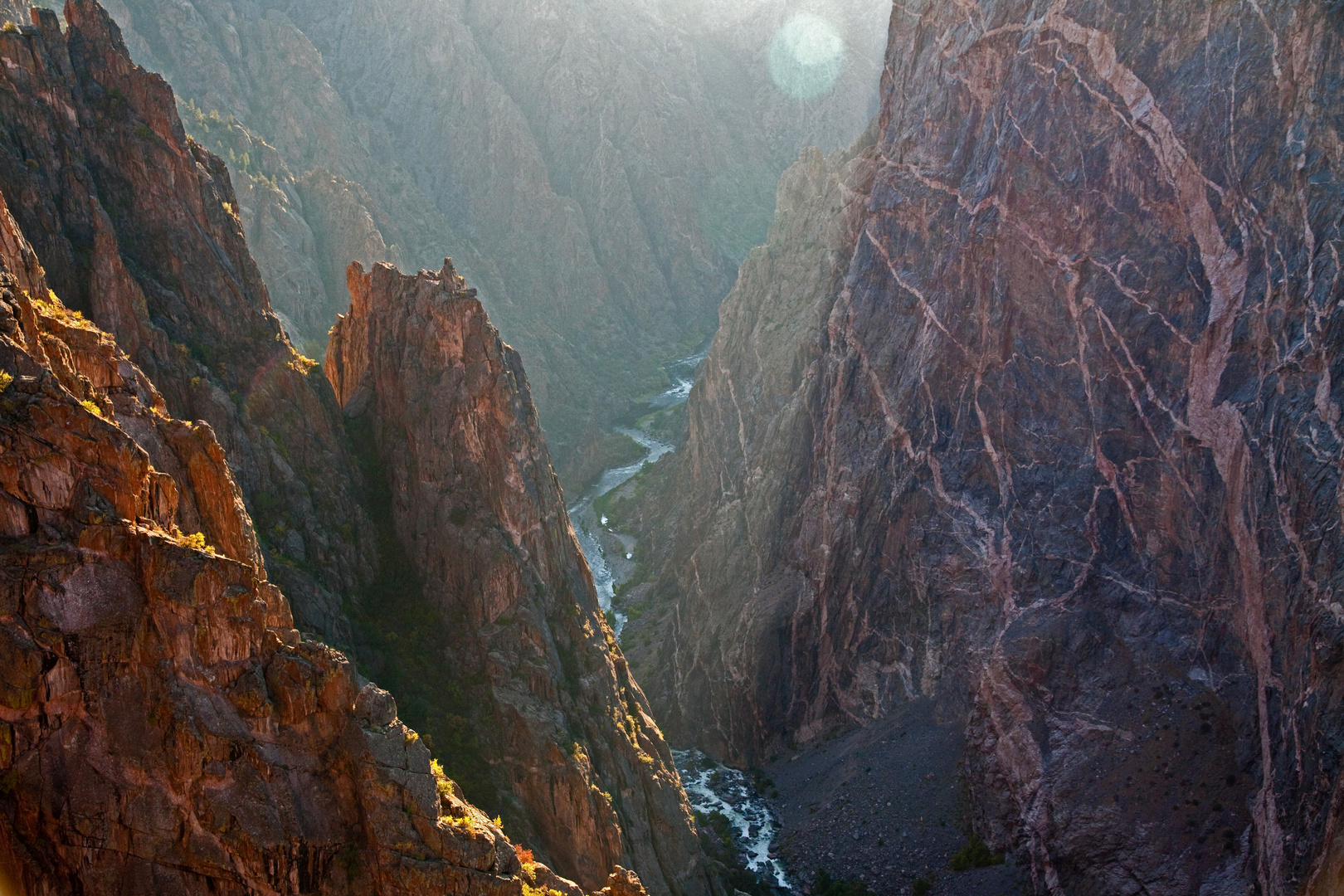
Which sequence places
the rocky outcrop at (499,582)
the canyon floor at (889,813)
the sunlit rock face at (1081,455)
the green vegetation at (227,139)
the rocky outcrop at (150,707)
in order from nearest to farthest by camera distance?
the rocky outcrop at (150,707) < the rocky outcrop at (499,582) < the sunlit rock face at (1081,455) < the canyon floor at (889,813) < the green vegetation at (227,139)

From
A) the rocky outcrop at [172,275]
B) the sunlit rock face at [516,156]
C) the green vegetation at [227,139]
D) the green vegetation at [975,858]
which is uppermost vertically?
the sunlit rock face at [516,156]

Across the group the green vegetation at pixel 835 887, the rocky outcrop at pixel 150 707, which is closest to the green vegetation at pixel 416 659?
the rocky outcrop at pixel 150 707

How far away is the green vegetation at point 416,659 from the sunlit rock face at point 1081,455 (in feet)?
100

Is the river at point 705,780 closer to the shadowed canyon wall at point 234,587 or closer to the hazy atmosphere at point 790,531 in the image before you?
the hazy atmosphere at point 790,531

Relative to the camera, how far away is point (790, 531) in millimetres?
78250

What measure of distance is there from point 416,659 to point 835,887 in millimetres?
29003

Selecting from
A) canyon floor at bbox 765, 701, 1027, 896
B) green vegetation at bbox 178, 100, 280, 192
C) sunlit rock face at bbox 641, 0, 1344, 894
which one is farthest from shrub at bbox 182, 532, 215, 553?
green vegetation at bbox 178, 100, 280, 192

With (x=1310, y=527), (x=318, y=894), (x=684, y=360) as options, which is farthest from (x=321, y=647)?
(x=684, y=360)

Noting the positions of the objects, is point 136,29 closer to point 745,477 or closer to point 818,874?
point 745,477

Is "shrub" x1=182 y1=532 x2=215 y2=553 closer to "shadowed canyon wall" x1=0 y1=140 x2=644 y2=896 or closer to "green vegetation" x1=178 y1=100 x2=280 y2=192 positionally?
"shadowed canyon wall" x1=0 y1=140 x2=644 y2=896

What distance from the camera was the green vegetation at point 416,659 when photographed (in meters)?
40.0

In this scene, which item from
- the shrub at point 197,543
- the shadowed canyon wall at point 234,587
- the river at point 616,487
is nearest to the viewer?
the shadowed canyon wall at point 234,587

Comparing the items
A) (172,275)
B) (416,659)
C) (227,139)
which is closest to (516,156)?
(227,139)

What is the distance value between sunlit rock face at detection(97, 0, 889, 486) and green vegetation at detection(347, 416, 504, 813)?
7625 cm
